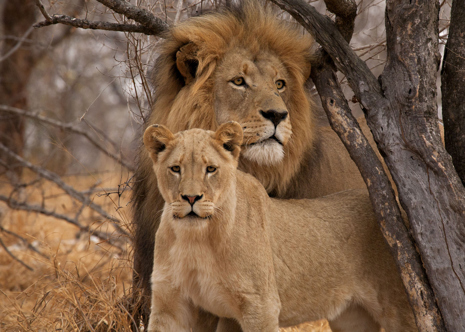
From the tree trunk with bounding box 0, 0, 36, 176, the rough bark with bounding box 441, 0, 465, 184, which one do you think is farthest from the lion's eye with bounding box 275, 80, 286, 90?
the tree trunk with bounding box 0, 0, 36, 176

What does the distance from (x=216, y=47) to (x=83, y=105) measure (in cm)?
943

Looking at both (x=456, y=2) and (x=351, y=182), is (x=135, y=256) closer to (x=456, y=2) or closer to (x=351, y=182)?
(x=351, y=182)

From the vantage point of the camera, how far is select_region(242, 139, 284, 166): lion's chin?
9.62ft

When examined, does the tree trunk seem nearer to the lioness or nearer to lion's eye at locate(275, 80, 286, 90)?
lion's eye at locate(275, 80, 286, 90)

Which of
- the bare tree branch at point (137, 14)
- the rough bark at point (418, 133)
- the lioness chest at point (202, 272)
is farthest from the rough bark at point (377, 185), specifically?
the bare tree branch at point (137, 14)

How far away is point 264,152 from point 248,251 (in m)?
0.53

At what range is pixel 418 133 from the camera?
2.88 m

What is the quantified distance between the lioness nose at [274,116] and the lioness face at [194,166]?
314mm

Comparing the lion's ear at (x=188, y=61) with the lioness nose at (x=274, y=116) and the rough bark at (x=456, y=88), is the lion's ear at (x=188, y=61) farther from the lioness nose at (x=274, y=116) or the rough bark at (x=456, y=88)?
the rough bark at (x=456, y=88)

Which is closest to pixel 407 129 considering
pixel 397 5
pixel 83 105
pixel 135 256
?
pixel 397 5

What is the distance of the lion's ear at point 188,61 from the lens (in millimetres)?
3170

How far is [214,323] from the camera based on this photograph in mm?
3203

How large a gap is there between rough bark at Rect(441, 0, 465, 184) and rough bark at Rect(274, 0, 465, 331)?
6.0 inches

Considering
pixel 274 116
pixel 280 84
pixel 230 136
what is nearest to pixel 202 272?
pixel 230 136
